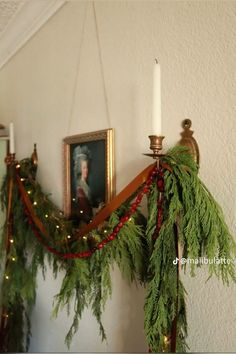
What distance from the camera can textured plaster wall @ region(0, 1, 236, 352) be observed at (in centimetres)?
70

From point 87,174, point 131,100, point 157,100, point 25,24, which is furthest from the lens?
point 25,24

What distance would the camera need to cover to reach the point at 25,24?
1.37 meters

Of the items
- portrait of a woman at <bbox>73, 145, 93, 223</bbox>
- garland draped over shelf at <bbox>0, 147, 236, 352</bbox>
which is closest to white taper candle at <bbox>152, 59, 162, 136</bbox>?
A: garland draped over shelf at <bbox>0, 147, 236, 352</bbox>

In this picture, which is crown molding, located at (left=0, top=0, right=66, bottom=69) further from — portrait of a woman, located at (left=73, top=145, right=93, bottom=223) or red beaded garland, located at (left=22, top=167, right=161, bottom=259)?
red beaded garland, located at (left=22, top=167, right=161, bottom=259)

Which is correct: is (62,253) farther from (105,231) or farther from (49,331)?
(49,331)

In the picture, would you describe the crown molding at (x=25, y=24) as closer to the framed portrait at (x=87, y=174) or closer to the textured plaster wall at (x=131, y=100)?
the textured plaster wall at (x=131, y=100)

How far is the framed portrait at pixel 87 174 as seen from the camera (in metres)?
0.97

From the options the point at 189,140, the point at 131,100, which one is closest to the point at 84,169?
the point at 131,100

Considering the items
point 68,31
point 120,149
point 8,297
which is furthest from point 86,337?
point 68,31

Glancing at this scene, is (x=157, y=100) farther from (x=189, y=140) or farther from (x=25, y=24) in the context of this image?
(x=25, y=24)

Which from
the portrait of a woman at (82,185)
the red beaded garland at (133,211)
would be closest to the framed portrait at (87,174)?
the portrait of a woman at (82,185)

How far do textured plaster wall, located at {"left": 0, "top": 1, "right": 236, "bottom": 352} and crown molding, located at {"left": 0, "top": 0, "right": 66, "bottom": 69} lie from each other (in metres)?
0.04

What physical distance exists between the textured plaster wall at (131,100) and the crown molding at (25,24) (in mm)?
37

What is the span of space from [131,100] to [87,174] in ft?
0.97
